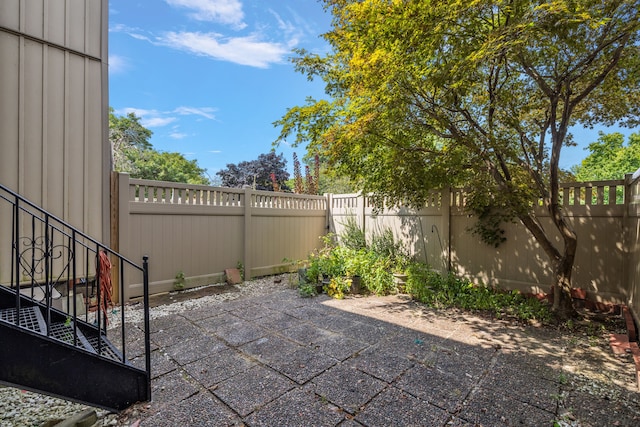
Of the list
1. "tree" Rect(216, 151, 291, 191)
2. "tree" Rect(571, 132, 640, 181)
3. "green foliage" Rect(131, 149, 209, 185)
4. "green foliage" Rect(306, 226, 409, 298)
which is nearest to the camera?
"green foliage" Rect(306, 226, 409, 298)

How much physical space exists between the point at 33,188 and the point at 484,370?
480 cm

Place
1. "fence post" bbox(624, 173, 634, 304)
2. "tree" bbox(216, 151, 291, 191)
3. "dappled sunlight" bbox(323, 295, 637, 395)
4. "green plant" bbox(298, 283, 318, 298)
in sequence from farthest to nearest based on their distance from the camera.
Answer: "tree" bbox(216, 151, 291, 191), "green plant" bbox(298, 283, 318, 298), "fence post" bbox(624, 173, 634, 304), "dappled sunlight" bbox(323, 295, 637, 395)

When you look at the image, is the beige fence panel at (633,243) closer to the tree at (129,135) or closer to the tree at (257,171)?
the tree at (129,135)

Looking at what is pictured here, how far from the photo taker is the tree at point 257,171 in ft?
57.7

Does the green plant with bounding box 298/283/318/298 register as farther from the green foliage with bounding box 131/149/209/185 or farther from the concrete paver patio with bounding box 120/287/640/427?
the green foliage with bounding box 131/149/209/185

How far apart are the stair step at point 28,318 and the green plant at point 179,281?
7.40 ft

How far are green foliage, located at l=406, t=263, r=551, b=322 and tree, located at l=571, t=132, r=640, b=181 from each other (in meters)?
9.69

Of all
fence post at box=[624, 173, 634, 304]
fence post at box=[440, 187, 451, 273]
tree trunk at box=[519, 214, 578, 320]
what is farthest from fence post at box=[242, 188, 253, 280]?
Answer: fence post at box=[624, 173, 634, 304]

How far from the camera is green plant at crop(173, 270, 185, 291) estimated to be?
449 centimetres

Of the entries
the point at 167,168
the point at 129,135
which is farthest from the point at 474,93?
the point at 129,135

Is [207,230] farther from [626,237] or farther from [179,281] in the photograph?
[626,237]

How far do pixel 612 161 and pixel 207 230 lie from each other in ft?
49.7

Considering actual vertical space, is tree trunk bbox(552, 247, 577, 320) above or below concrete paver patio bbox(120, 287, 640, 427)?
above

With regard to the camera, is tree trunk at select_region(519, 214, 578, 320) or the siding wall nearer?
the siding wall
